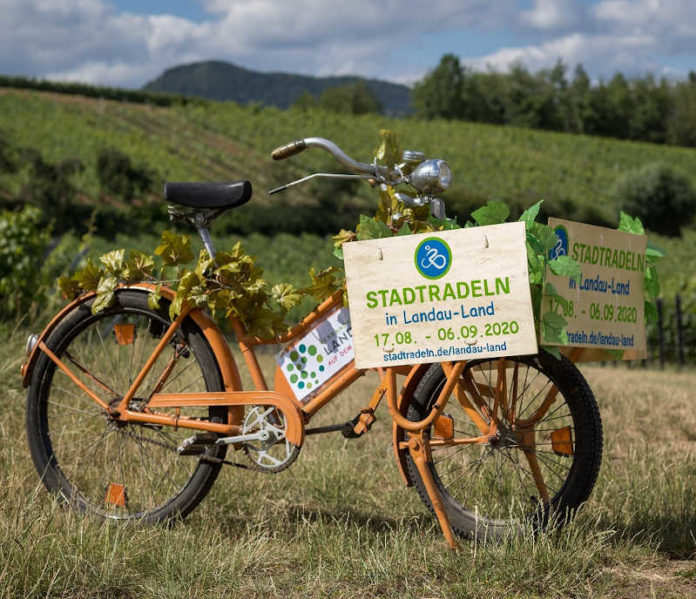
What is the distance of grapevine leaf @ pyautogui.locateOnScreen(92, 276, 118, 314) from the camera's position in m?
3.66

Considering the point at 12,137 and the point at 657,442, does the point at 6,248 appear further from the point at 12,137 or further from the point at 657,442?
the point at 12,137

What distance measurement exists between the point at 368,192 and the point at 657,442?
39.1m

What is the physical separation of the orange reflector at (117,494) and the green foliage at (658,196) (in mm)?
49790

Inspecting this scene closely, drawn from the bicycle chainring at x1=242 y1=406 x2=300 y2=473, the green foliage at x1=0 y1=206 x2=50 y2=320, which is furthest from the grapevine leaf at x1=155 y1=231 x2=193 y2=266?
the green foliage at x1=0 y1=206 x2=50 y2=320

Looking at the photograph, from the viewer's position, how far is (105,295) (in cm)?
367

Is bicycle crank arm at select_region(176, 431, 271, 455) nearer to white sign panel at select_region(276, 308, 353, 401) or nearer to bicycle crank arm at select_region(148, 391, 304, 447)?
bicycle crank arm at select_region(148, 391, 304, 447)

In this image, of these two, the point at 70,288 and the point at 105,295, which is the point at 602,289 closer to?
the point at 105,295

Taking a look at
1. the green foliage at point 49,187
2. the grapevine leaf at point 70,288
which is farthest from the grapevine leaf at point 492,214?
the green foliage at point 49,187

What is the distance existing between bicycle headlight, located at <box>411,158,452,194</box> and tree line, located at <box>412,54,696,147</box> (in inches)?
3320

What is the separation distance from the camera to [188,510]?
3.56 metres

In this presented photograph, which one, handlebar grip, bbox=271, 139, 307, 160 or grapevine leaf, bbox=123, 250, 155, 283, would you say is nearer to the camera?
handlebar grip, bbox=271, 139, 307, 160

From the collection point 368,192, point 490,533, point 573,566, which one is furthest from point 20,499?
point 368,192

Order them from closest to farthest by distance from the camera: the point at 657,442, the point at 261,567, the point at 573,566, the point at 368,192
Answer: the point at 573,566 → the point at 261,567 → the point at 657,442 → the point at 368,192

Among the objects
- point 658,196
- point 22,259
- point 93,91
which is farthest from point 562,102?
point 22,259
